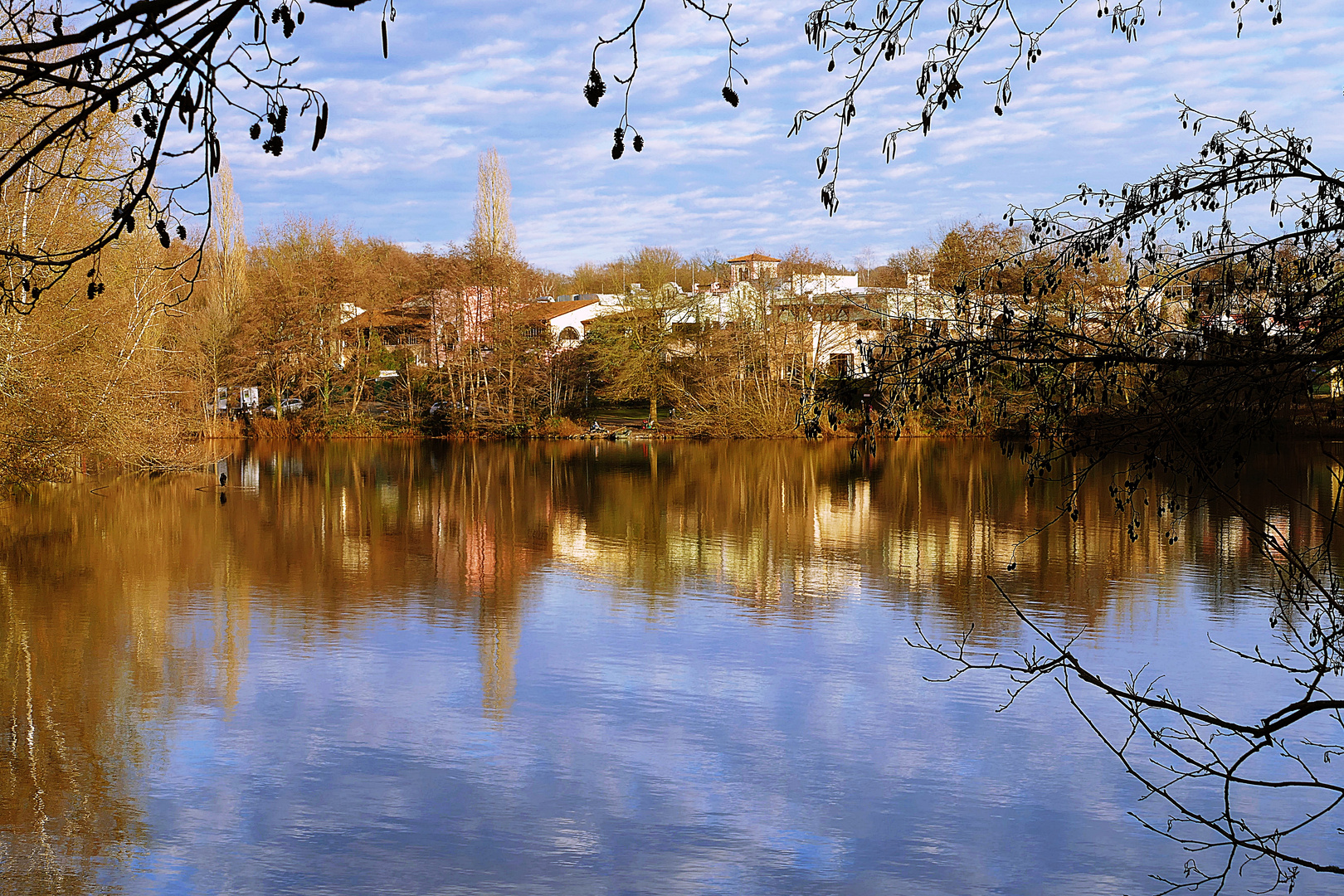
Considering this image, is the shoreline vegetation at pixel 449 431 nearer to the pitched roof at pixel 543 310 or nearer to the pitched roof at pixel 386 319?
the pitched roof at pixel 386 319

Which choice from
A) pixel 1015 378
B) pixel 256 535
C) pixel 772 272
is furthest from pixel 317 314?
pixel 1015 378

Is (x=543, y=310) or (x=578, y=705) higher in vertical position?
(x=543, y=310)

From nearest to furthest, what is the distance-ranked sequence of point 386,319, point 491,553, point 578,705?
point 578,705 → point 491,553 → point 386,319

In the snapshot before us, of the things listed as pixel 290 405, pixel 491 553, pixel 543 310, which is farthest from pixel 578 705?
pixel 290 405

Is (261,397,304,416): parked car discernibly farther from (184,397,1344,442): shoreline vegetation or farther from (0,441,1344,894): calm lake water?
(0,441,1344,894): calm lake water

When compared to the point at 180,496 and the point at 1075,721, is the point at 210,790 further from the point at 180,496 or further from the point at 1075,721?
the point at 180,496

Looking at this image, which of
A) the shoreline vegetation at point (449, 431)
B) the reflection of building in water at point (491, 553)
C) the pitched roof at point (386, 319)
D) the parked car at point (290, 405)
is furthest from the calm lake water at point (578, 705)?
the pitched roof at point (386, 319)

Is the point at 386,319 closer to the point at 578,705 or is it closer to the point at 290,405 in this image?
the point at 290,405

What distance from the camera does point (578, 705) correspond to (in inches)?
348

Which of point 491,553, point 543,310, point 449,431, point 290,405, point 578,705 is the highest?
point 543,310

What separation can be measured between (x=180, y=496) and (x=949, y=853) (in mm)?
20984

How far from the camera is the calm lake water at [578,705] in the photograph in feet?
20.3

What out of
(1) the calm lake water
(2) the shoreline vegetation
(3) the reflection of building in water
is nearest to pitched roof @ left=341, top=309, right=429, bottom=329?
(2) the shoreline vegetation

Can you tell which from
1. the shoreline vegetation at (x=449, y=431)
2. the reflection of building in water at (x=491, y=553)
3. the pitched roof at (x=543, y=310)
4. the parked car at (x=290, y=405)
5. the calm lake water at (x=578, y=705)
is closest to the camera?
the calm lake water at (x=578, y=705)
